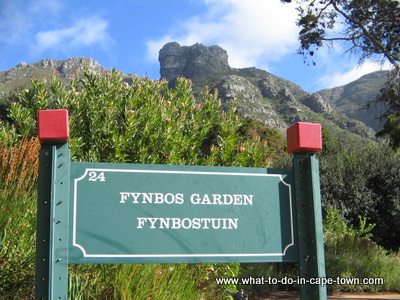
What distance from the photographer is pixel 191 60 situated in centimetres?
13850

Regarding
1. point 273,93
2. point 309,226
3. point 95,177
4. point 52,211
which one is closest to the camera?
point 52,211

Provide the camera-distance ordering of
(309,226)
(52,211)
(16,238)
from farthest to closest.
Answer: (16,238) → (309,226) → (52,211)

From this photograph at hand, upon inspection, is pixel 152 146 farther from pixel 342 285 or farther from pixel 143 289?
pixel 342 285

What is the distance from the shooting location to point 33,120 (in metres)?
7.25

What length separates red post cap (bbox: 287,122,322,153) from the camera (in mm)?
2557

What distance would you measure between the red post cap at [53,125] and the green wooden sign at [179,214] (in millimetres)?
202

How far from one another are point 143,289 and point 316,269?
180 centimetres

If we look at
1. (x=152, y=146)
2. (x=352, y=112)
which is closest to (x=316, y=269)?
(x=152, y=146)

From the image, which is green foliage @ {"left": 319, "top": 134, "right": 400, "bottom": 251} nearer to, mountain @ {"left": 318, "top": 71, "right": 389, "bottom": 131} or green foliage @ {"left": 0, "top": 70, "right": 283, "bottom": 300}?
green foliage @ {"left": 0, "top": 70, "right": 283, "bottom": 300}

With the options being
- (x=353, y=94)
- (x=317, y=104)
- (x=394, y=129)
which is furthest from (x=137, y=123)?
(x=353, y=94)

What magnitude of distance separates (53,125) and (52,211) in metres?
0.49

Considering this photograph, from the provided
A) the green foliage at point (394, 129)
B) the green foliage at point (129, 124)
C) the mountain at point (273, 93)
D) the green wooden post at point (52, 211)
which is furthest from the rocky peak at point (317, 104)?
the green wooden post at point (52, 211)

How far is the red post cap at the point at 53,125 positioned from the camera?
7.40ft

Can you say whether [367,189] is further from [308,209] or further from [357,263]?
[308,209]
